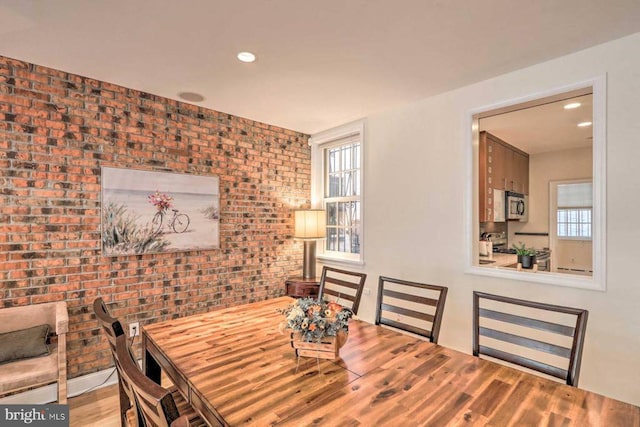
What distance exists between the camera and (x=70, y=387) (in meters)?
2.52

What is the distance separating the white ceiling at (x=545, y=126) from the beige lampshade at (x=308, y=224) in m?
2.17

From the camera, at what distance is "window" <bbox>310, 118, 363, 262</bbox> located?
401cm

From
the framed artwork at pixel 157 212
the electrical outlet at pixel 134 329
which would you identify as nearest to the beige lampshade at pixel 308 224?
the framed artwork at pixel 157 212

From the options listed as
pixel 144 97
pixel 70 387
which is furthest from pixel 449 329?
pixel 144 97

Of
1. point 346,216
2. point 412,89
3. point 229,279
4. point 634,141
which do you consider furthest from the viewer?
point 346,216

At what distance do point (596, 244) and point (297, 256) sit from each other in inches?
121

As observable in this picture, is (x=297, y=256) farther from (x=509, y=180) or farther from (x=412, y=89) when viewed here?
(x=509, y=180)

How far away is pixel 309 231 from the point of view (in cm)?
391

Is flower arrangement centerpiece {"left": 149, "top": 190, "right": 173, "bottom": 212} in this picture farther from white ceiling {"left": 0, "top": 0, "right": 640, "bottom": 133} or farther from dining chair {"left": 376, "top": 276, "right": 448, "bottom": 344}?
dining chair {"left": 376, "top": 276, "right": 448, "bottom": 344}

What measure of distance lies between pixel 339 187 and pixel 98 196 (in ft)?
8.83

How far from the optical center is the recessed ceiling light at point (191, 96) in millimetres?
2949

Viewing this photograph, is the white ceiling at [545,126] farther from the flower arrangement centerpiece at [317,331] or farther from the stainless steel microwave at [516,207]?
the flower arrangement centerpiece at [317,331]

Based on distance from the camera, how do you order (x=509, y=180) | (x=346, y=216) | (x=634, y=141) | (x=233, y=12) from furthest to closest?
(x=509, y=180) < (x=346, y=216) < (x=634, y=141) < (x=233, y=12)

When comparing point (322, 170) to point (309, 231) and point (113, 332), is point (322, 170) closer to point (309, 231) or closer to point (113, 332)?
point (309, 231)
